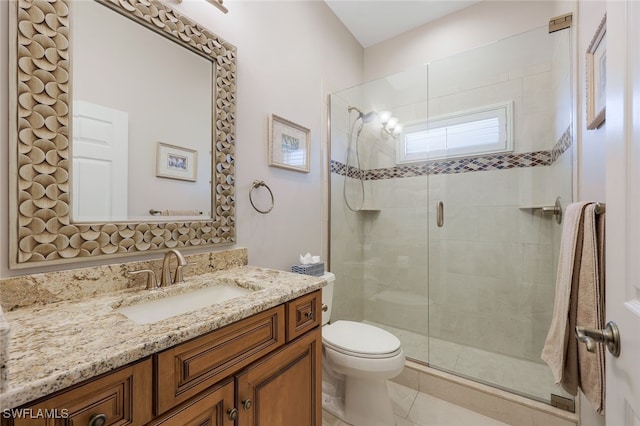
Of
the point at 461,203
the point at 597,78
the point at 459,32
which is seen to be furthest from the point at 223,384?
the point at 459,32

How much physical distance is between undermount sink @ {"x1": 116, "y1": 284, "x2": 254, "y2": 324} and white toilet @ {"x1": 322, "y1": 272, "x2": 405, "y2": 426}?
65 centimetres

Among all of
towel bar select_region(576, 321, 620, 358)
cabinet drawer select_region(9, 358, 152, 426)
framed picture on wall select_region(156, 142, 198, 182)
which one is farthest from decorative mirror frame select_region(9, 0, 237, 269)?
towel bar select_region(576, 321, 620, 358)

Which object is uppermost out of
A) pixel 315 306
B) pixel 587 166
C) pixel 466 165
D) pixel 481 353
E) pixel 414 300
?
pixel 466 165

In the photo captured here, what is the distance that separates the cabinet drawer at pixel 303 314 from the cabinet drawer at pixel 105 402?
470 millimetres

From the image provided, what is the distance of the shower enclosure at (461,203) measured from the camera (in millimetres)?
1852

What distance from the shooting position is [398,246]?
2.41 m

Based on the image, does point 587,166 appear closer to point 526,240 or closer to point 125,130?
point 526,240

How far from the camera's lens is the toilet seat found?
4.59ft

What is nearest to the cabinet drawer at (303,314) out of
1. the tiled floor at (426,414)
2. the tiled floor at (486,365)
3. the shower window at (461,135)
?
the tiled floor at (426,414)

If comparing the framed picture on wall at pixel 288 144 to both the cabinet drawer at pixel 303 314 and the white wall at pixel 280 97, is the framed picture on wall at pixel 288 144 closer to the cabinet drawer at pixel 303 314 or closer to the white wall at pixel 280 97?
the white wall at pixel 280 97

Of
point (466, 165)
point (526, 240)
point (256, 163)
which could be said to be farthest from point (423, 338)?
point (256, 163)

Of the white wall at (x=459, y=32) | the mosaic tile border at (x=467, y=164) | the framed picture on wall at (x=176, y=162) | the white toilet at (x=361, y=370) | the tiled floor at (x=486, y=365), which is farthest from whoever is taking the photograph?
the white wall at (x=459, y=32)

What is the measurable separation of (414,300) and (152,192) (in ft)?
6.82

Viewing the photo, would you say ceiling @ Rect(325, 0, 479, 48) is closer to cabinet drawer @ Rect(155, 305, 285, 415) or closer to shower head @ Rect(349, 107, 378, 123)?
shower head @ Rect(349, 107, 378, 123)
